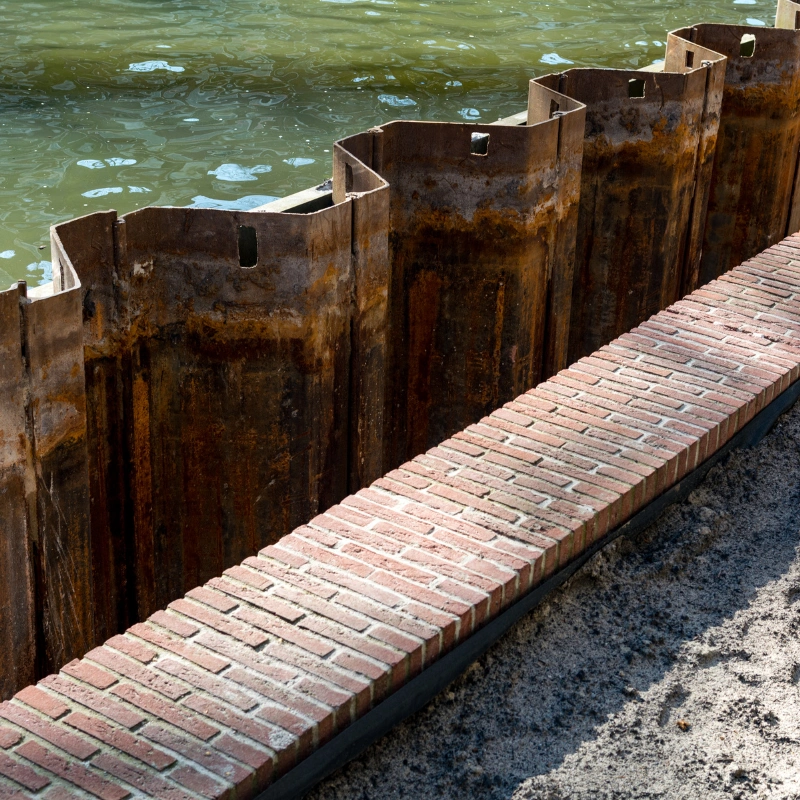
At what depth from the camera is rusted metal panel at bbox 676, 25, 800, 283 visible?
961cm

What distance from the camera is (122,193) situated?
12.4 metres

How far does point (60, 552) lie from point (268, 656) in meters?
2.28

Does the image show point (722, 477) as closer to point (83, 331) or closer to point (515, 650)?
point (515, 650)

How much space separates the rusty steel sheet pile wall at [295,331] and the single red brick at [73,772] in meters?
2.08

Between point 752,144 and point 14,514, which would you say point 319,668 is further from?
point 752,144

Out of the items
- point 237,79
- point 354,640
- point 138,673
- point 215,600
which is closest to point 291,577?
point 215,600

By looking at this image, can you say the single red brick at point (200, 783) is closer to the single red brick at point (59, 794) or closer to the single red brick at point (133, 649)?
the single red brick at point (59, 794)

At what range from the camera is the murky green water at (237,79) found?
1275cm

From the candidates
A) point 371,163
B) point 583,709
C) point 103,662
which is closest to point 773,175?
point 371,163

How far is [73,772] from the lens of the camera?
125 inches

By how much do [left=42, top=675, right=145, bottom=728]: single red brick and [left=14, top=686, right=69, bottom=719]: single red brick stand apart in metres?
0.03

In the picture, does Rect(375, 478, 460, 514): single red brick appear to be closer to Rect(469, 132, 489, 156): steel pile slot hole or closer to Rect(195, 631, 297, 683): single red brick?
Rect(195, 631, 297, 683): single red brick

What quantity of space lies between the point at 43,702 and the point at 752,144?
316 inches

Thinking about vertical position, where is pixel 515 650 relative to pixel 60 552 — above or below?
above
